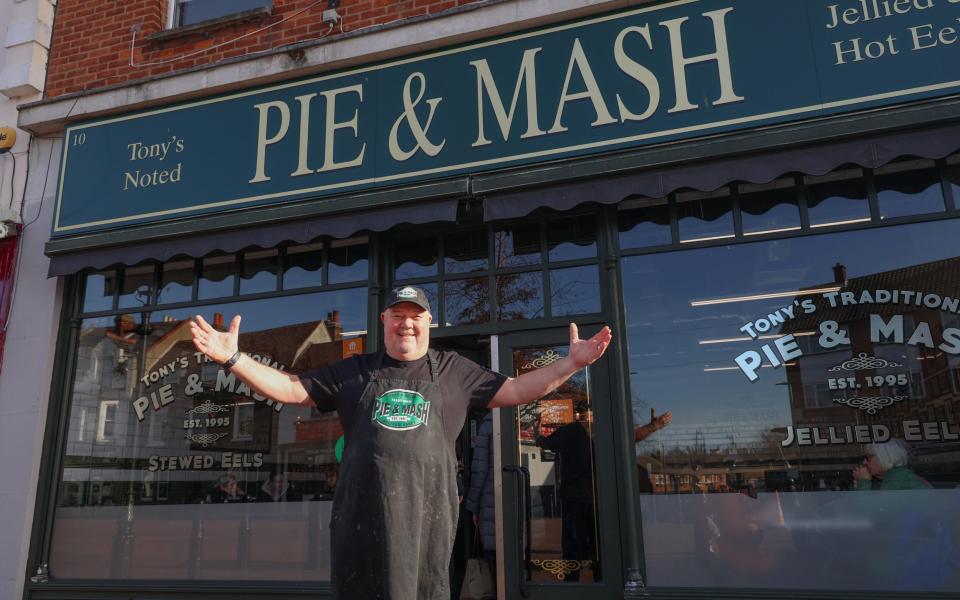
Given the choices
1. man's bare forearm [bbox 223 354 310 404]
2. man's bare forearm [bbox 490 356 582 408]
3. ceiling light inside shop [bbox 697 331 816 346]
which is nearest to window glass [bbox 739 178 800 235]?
ceiling light inside shop [bbox 697 331 816 346]

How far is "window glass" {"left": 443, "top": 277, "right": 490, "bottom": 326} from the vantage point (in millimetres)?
5680

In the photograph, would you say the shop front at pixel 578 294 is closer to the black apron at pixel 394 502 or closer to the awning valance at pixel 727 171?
the awning valance at pixel 727 171

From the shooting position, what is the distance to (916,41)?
4754mm

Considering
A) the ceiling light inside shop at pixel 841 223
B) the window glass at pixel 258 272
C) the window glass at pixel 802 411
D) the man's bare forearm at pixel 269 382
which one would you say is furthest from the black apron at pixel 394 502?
the window glass at pixel 258 272

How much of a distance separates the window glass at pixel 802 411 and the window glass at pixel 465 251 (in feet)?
4.12

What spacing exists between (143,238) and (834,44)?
5.45 metres

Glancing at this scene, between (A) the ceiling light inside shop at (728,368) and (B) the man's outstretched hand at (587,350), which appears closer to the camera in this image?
(B) the man's outstretched hand at (587,350)

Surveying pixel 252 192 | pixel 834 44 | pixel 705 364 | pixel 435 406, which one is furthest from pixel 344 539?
pixel 834 44

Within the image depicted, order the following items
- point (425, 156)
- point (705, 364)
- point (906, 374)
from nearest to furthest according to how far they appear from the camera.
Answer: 1. point (906, 374)
2. point (705, 364)
3. point (425, 156)

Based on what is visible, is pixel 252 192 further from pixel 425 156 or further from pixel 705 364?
pixel 705 364

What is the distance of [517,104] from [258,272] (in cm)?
263

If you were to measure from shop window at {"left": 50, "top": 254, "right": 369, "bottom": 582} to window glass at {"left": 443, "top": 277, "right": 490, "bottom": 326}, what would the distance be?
682 mm

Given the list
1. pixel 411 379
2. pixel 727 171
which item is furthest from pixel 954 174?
pixel 411 379

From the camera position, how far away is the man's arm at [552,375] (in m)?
2.87
